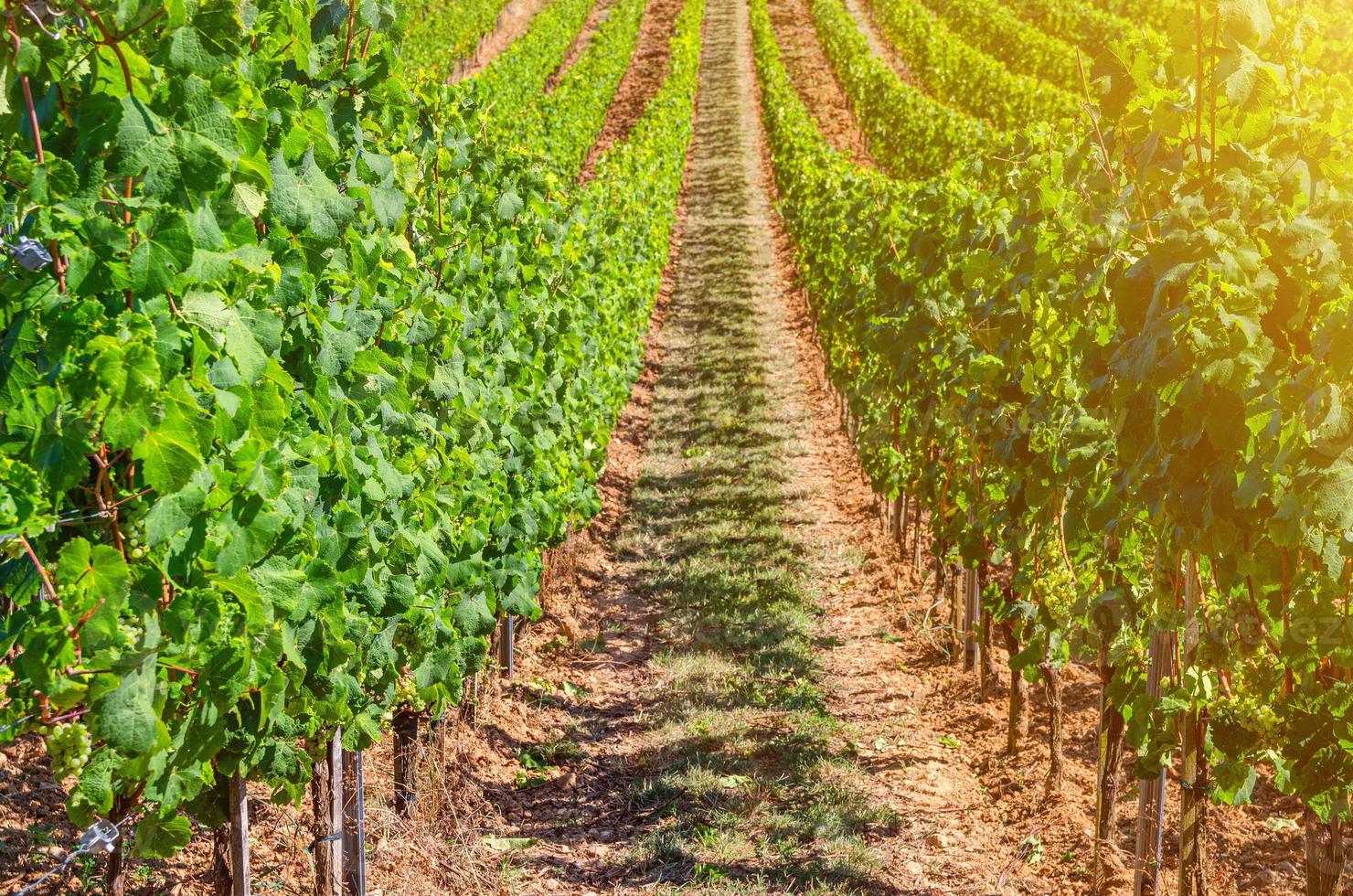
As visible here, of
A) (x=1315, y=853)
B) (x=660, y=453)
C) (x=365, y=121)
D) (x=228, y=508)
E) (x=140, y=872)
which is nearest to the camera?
(x=228, y=508)

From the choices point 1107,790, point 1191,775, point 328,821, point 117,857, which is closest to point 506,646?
point 328,821

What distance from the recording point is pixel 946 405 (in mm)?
5996

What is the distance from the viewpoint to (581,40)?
143 ft

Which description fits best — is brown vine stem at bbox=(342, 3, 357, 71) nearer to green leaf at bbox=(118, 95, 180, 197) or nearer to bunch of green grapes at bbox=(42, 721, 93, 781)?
green leaf at bbox=(118, 95, 180, 197)

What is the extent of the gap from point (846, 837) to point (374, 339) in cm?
282

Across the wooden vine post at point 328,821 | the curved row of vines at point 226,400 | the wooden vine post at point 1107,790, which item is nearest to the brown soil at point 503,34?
the curved row of vines at point 226,400

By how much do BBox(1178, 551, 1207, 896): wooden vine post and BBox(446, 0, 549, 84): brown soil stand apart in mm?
35466

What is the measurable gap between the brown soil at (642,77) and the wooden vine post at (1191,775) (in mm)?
20232

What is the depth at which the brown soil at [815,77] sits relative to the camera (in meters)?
28.1

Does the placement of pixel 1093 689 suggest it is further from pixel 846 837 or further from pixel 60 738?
pixel 60 738

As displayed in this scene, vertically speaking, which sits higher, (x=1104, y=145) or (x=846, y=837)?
(x=1104, y=145)

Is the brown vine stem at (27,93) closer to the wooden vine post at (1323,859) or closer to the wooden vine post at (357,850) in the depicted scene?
the wooden vine post at (357,850)

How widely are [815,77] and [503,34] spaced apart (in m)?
14.4

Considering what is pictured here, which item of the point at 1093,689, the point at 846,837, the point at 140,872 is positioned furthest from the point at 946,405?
the point at 140,872
